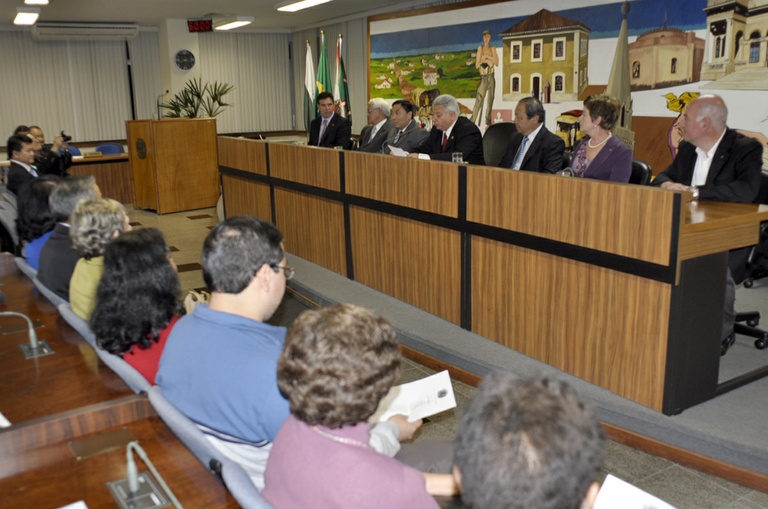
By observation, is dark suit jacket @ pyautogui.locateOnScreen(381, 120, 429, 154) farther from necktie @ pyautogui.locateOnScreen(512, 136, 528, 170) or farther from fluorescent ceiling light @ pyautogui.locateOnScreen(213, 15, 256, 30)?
fluorescent ceiling light @ pyautogui.locateOnScreen(213, 15, 256, 30)

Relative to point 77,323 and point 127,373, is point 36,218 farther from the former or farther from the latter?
point 127,373

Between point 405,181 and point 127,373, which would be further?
point 405,181

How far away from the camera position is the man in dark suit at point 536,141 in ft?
14.9

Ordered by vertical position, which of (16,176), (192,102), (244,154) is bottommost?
(16,176)

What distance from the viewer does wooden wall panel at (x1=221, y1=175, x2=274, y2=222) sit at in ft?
21.0

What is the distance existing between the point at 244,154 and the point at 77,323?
444cm

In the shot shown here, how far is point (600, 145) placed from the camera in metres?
4.15

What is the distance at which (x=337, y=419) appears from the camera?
4.33 ft

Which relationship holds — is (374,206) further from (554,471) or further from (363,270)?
(554,471)

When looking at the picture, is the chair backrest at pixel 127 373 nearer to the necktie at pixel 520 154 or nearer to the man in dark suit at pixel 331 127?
the necktie at pixel 520 154

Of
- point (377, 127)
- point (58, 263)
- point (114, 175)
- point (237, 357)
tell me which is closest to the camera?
point (237, 357)

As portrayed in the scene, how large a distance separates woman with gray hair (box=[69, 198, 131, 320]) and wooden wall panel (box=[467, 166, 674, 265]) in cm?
190

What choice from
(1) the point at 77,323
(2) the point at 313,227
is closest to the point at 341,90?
(2) the point at 313,227

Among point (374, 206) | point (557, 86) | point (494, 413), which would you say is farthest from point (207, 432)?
point (557, 86)
